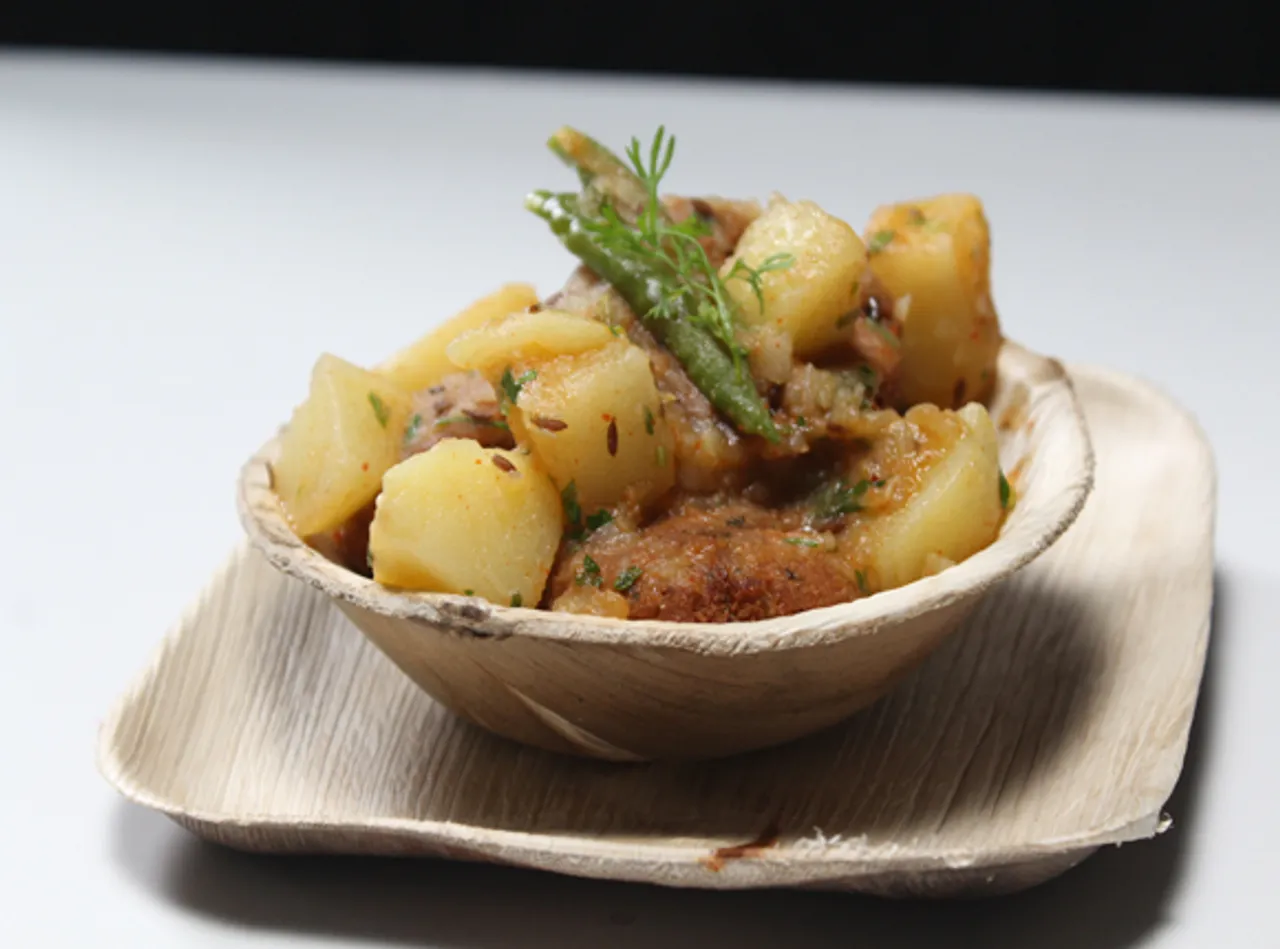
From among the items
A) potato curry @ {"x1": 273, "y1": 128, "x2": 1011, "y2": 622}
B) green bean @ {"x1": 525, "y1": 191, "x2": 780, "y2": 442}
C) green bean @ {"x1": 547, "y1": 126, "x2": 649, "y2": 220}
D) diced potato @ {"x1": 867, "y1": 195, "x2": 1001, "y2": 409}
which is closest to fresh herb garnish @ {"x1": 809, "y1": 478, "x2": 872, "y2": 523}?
potato curry @ {"x1": 273, "y1": 128, "x2": 1011, "y2": 622}

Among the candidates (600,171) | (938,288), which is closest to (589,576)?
(600,171)

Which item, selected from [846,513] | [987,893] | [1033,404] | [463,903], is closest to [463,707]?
[463,903]

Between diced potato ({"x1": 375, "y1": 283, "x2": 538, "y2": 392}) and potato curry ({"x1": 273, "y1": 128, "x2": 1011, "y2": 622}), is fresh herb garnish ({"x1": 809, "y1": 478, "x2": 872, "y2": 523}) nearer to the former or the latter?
potato curry ({"x1": 273, "y1": 128, "x2": 1011, "y2": 622})

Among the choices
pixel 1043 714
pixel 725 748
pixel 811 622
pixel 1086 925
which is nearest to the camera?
pixel 811 622

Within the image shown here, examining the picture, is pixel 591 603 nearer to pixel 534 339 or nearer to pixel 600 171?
pixel 534 339

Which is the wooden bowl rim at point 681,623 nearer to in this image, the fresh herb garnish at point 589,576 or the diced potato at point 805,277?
the fresh herb garnish at point 589,576

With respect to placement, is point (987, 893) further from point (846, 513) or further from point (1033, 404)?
point (1033, 404)
